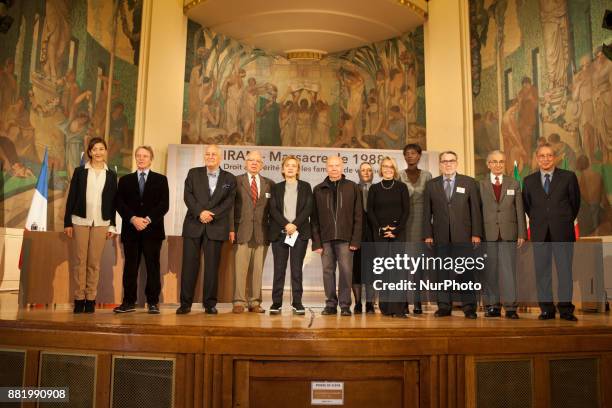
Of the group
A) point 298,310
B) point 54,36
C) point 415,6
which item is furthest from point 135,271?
point 415,6

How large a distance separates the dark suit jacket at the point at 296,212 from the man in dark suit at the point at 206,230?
426 millimetres

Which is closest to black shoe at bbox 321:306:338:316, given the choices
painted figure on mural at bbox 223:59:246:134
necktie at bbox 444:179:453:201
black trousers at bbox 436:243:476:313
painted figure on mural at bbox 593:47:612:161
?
black trousers at bbox 436:243:476:313

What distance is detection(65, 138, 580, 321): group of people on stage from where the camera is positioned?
4910 millimetres

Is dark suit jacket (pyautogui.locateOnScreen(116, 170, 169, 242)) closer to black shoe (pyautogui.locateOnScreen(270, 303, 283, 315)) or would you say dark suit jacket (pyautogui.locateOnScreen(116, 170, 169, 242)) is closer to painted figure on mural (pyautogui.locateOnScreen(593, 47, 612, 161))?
black shoe (pyautogui.locateOnScreen(270, 303, 283, 315))

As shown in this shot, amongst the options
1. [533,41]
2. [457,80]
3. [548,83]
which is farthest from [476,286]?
[457,80]

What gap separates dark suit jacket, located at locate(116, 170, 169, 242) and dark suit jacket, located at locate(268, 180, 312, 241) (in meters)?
1.07

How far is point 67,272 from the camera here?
5.75 m

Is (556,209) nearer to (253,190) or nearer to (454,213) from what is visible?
(454,213)

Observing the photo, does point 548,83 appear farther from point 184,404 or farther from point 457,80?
point 184,404

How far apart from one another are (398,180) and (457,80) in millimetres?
6631

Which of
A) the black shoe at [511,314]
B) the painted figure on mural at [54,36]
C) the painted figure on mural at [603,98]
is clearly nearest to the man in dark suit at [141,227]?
the black shoe at [511,314]

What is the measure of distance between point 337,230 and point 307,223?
0.32m

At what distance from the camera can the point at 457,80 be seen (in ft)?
36.0

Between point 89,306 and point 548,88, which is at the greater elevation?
point 548,88
